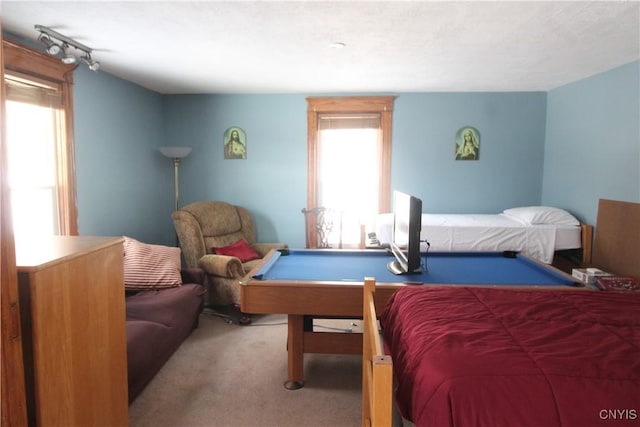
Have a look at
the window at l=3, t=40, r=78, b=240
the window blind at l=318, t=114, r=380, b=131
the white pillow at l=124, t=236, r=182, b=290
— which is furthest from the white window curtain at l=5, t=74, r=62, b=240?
the window blind at l=318, t=114, r=380, b=131

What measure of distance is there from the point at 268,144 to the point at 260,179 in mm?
452

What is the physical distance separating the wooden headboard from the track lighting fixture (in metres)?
4.52

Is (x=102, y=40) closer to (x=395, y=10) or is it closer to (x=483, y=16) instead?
(x=395, y=10)

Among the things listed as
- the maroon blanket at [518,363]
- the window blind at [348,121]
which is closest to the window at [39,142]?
the window blind at [348,121]

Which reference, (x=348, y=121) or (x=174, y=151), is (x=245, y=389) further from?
(x=348, y=121)

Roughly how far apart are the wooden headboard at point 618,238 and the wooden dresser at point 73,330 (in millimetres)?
3849

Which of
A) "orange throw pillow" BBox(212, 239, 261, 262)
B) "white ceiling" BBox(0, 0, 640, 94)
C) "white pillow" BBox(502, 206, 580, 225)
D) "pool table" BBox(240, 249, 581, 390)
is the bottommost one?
"orange throw pillow" BBox(212, 239, 261, 262)

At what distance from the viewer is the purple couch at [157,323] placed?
245cm

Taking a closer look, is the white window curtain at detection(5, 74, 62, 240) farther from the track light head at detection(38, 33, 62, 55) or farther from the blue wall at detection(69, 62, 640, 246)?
the blue wall at detection(69, 62, 640, 246)

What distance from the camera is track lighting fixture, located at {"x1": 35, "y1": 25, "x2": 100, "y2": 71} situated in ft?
8.74

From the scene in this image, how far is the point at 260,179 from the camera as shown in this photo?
5.08 m

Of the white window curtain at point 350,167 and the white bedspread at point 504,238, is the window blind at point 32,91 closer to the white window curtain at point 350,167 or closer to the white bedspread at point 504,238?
the white window curtain at point 350,167

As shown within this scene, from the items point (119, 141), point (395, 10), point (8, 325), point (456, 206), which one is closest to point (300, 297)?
point (8, 325)

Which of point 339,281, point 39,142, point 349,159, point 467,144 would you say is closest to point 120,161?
point 39,142
